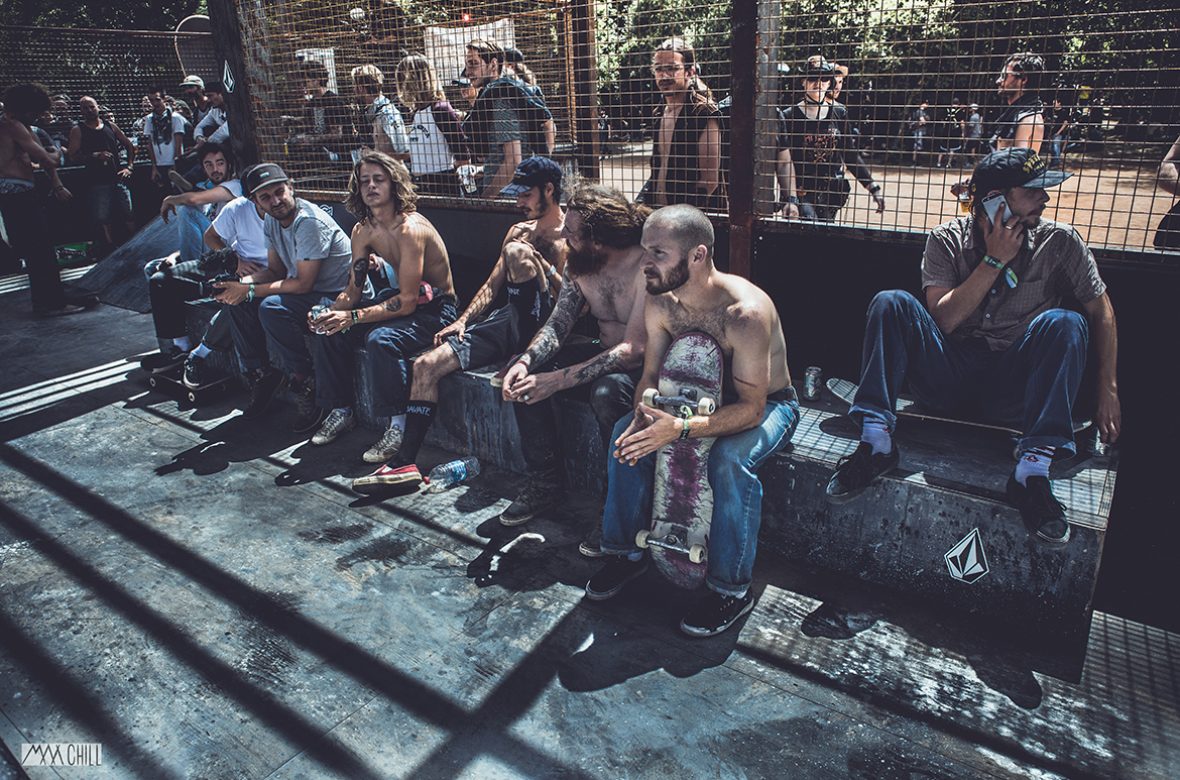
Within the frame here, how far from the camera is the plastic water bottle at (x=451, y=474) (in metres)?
4.47

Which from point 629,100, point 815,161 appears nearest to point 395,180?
point 815,161

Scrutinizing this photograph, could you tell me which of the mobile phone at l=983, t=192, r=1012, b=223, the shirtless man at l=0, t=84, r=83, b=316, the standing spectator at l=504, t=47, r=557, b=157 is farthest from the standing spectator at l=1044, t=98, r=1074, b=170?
the shirtless man at l=0, t=84, r=83, b=316

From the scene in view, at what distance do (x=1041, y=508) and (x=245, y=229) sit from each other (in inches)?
218

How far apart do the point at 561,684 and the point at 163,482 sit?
9.81ft

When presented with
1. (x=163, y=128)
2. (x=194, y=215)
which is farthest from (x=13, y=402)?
(x=163, y=128)

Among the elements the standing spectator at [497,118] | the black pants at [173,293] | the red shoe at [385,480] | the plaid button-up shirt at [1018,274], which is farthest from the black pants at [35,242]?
the plaid button-up shirt at [1018,274]

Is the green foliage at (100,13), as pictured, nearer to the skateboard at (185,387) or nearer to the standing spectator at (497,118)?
the skateboard at (185,387)

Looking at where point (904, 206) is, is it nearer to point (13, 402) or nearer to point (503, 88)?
point (503, 88)

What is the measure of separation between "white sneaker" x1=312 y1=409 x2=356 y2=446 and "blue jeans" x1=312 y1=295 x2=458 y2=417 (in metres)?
0.07

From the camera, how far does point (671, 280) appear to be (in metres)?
3.19

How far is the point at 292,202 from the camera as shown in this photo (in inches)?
206

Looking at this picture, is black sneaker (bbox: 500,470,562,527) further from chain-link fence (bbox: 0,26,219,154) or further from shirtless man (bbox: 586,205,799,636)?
chain-link fence (bbox: 0,26,219,154)

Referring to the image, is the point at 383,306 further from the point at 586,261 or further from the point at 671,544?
the point at 671,544

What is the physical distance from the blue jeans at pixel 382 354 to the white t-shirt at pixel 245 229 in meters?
1.43
